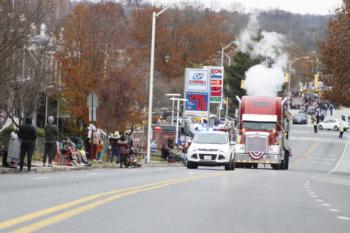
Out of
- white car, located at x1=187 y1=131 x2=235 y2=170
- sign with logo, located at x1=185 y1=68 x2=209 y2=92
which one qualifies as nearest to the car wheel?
white car, located at x1=187 y1=131 x2=235 y2=170

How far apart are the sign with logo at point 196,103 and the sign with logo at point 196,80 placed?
421mm

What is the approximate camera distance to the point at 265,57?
6256 centimetres

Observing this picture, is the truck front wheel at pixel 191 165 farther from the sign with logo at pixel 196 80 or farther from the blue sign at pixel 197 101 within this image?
the blue sign at pixel 197 101

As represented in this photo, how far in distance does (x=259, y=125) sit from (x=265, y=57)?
64.7ft

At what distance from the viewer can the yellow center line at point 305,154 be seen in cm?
6224

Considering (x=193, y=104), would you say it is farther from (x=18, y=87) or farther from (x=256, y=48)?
(x=18, y=87)

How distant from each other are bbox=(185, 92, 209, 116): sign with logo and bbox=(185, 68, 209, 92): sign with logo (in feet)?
1.38

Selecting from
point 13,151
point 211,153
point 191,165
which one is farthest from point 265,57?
point 13,151

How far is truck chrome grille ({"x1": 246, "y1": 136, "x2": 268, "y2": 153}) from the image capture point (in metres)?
43.7

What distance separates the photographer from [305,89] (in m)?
128

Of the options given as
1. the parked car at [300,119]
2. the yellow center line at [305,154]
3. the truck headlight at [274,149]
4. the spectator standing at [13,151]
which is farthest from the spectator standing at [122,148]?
the parked car at [300,119]

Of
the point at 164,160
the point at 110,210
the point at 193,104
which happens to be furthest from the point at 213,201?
the point at 193,104

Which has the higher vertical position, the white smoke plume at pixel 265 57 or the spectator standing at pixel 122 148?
the white smoke plume at pixel 265 57

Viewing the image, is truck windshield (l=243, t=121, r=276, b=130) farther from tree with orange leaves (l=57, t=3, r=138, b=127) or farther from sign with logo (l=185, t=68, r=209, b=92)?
sign with logo (l=185, t=68, r=209, b=92)
